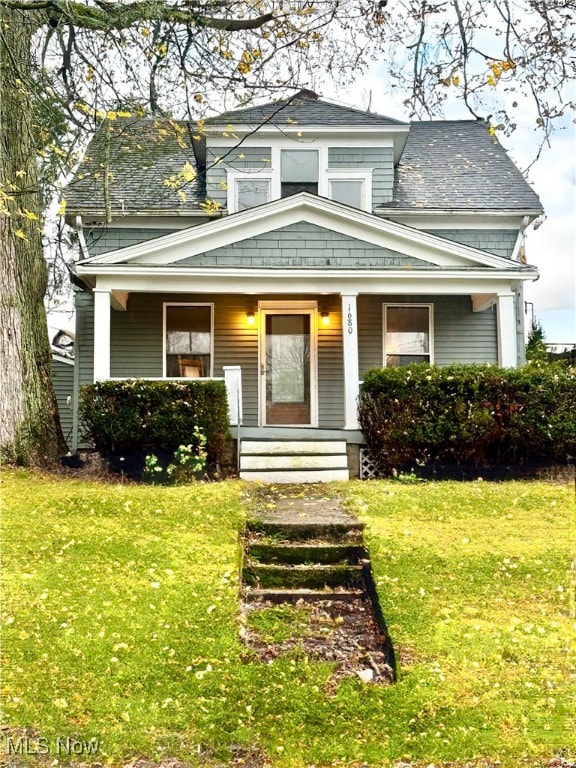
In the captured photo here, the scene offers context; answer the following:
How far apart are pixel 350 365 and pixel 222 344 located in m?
2.91

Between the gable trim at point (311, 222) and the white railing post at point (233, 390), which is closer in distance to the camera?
the white railing post at point (233, 390)

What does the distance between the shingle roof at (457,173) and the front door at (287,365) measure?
9.26ft

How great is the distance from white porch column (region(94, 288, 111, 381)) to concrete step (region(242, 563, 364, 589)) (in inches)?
197

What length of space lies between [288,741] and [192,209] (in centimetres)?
989

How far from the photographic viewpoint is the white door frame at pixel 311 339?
11359mm

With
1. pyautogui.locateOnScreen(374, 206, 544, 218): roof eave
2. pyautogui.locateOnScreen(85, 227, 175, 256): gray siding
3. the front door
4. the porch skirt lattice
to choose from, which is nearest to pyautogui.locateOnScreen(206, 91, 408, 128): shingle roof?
pyautogui.locateOnScreen(374, 206, 544, 218): roof eave

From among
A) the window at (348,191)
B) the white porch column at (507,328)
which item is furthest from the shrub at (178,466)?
the window at (348,191)

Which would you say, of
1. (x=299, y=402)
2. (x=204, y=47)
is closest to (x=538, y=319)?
(x=299, y=402)

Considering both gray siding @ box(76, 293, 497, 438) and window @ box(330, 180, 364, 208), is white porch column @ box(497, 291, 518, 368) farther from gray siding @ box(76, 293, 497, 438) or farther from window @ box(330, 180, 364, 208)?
window @ box(330, 180, 364, 208)

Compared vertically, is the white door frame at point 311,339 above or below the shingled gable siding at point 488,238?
below

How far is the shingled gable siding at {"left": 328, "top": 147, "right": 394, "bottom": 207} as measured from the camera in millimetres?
11867

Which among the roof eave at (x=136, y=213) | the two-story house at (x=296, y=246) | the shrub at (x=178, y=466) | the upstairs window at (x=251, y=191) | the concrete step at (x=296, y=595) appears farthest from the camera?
the upstairs window at (x=251, y=191)

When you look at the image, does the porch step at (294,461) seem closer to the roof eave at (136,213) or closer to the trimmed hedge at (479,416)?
the trimmed hedge at (479,416)

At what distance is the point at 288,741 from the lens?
310 cm
